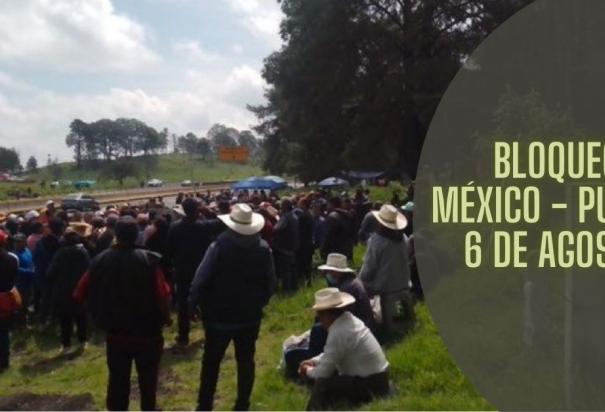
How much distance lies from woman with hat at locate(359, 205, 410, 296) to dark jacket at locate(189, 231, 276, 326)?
2495 mm

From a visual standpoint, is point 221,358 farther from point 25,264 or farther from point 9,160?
point 9,160

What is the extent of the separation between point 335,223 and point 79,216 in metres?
3.95

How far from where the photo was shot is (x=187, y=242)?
856 centimetres

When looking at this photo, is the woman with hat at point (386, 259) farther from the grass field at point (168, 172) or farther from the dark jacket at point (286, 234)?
the grass field at point (168, 172)

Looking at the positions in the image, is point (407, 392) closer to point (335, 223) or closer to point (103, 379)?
point (103, 379)

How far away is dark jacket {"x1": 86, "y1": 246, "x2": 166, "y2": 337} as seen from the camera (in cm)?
564

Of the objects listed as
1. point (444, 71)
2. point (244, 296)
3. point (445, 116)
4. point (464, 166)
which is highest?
point (444, 71)

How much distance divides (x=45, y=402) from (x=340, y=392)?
126 inches

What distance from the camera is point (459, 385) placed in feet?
20.3

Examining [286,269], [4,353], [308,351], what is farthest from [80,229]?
[308,351]

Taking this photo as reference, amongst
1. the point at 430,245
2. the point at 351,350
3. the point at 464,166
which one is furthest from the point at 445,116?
the point at 430,245
